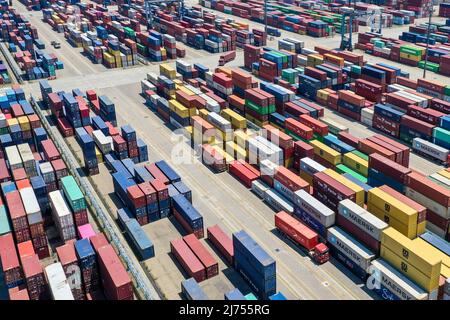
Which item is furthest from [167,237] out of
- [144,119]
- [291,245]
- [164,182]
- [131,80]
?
[131,80]

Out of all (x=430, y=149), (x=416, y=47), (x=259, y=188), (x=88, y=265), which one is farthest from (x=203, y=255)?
(x=416, y=47)

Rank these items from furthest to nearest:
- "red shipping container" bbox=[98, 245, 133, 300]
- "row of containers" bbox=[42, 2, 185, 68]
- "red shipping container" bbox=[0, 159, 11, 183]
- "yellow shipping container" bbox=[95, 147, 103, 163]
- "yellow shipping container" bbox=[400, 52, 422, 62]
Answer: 1. "row of containers" bbox=[42, 2, 185, 68]
2. "yellow shipping container" bbox=[400, 52, 422, 62]
3. "yellow shipping container" bbox=[95, 147, 103, 163]
4. "red shipping container" bbox=[0, 159, 11, 183]
5. "red shipping container" bbox=[98, 245, 133, 300]

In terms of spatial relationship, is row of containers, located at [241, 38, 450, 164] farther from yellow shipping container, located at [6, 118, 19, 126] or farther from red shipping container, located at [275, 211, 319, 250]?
yellow shipping container, located at [6, 118, 19, 126]

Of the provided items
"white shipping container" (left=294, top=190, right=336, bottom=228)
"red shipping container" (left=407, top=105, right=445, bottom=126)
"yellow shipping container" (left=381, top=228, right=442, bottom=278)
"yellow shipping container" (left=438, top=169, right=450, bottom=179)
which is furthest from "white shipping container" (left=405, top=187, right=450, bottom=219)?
"red shipping container" (left=407, top=105, right=445, bottom=126)

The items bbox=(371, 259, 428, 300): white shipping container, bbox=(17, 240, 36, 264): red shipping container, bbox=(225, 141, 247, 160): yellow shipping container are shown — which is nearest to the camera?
bbox=(371, 259, 428, 300): white shipping container

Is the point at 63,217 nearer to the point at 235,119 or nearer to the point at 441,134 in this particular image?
the point at 235,119

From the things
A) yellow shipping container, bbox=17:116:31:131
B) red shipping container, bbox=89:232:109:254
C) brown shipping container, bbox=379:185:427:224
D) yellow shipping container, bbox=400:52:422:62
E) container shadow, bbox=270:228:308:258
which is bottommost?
container shadow, bbox=270:228:308:258

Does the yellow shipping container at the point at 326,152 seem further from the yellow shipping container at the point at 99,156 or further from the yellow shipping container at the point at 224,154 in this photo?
the yellow shipping container at the point at 99,156

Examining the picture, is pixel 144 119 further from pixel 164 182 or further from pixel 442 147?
pixel 442 147

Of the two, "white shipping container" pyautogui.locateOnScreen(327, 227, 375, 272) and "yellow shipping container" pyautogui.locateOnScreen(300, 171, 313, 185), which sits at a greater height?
"yellow shipping container" pyautogui.locateOnScreen(300, 171, 313, 185)
